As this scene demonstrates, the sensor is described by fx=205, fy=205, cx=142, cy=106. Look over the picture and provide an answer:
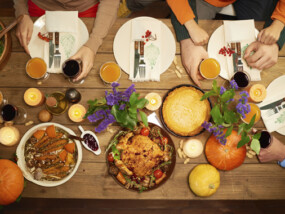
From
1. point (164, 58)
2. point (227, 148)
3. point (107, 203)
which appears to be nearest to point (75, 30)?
point (164, 58)

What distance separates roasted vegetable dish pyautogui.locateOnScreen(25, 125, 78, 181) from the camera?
121 cm

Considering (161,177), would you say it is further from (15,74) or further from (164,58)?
(15,74)

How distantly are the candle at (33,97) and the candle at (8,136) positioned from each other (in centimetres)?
19

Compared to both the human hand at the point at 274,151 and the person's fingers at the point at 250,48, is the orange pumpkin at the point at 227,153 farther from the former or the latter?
the person's fingers at the point at 250,48

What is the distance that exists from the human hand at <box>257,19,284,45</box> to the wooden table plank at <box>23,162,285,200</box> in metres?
0.77

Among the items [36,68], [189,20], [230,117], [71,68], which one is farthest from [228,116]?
[36,68]

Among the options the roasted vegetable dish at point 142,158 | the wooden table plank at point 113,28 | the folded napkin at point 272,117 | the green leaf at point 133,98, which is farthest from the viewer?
the wooden table plank at point 113,28

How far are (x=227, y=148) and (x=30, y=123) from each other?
3.91 ft

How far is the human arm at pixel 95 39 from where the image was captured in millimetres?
1275

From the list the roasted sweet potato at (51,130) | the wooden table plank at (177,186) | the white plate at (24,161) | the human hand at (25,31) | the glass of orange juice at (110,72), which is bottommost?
the wooden table plank at (177,186)

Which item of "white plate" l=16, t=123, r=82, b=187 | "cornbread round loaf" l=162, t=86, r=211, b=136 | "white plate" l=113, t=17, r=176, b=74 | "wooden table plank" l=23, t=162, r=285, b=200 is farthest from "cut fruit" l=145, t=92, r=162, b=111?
"white plate" l=16, t=123, r=82, b=187

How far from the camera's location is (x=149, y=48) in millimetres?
1321

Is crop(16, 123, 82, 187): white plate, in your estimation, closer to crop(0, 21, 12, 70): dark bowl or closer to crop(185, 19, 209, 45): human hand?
crop(0, 21, 12, 70): dark bowl

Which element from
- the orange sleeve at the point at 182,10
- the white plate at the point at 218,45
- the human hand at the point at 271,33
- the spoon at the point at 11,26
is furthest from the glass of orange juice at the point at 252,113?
the spoon at the point at 11,26
